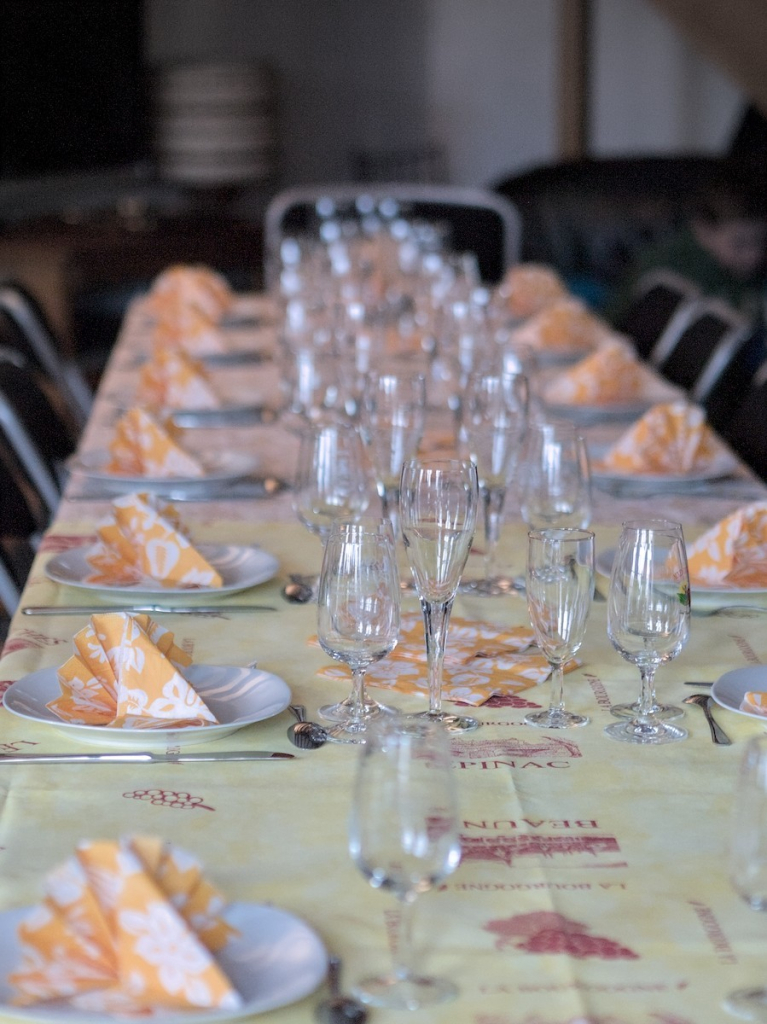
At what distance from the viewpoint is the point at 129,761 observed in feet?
3.83

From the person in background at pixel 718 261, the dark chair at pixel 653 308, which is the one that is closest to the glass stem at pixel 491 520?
the dark chair at pixel 653 308

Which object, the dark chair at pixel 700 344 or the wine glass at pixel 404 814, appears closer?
the wine glass at pixel 404 814

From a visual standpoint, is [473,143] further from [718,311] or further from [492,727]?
[492,727]

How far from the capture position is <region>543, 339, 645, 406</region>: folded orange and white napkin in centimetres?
276

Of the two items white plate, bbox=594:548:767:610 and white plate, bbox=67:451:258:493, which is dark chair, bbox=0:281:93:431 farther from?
white plate, bbox=594:548:767:610

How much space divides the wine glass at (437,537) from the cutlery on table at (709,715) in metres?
0.20

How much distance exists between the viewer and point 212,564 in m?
1.70

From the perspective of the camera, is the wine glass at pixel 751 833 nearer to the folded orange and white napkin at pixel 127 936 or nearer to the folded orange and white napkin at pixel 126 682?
the folded orange and white napkin at pixel 127 936

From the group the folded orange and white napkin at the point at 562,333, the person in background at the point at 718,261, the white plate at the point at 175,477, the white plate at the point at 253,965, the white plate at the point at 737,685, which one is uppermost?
the white plate at the point at 253,965

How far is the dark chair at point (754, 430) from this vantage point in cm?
264

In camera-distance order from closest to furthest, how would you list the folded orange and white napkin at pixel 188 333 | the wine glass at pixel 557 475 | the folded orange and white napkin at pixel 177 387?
1. the wine glass at pixel 557 475
2. the folded orange and white napkin at pixel 177 387
3. the folded orange and white napkin at pixel 188 333

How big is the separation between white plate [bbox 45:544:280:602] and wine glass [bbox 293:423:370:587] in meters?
0.10

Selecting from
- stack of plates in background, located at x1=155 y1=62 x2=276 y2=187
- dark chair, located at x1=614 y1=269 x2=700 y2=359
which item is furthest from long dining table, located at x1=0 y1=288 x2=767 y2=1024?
stack of plates in background, located at x1=155 y1=62 x2=276 y2=187

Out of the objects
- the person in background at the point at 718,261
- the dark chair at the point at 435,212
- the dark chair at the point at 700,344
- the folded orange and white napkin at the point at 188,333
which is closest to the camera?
the dark chair at the point at 700,344
